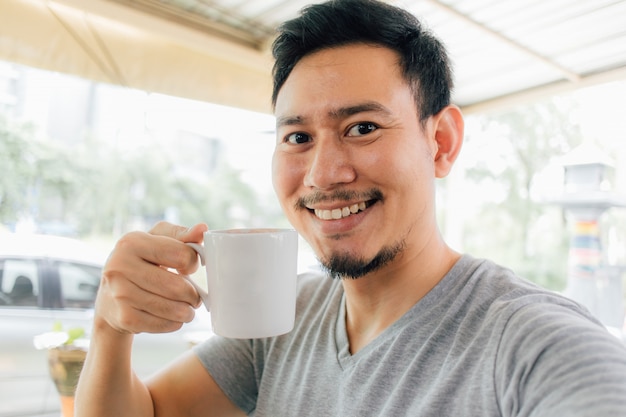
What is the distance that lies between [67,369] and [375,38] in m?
1.33

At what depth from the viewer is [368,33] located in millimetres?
856

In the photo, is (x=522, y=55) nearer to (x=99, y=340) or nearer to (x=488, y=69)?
(x=488, y=69)

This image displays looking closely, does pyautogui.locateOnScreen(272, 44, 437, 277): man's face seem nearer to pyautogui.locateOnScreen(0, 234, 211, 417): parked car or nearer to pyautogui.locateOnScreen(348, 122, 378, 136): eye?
pyautogui.locateOnScreen(348, 122, 378, 136): eye

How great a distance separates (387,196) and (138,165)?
2006mm

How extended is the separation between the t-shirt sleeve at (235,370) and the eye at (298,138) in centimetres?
48

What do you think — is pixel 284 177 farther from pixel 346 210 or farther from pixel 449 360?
pixel 449 360

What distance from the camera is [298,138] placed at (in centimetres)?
88

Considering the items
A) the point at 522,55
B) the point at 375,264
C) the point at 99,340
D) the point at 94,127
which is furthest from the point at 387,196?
the point at 522,55

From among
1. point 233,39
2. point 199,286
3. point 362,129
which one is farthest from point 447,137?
point 233,39

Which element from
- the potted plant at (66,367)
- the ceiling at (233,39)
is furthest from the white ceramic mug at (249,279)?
the ceiling at (233,39)

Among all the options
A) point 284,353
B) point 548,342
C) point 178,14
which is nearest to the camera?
point 548,342

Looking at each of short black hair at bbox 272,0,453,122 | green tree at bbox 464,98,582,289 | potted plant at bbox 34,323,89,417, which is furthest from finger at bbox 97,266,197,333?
green tree at bbox 464,98,582,289

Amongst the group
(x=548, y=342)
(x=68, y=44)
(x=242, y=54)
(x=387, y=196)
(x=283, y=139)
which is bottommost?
(x=548, y=342)

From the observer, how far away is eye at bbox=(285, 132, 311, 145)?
875 millimetres
